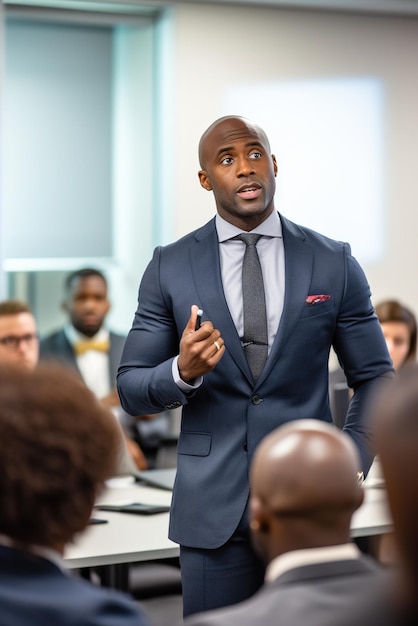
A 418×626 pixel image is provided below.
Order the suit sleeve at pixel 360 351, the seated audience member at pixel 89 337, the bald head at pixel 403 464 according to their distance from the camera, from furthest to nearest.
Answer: the seated audience member at pixel 89 337
the suit sleeve at pixel 360 351
the bald head at pixel 403 464

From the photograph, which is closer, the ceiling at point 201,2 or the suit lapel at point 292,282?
the suit lapel at point 292,282

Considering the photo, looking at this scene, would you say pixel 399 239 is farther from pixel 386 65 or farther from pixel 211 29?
pixel 211 29

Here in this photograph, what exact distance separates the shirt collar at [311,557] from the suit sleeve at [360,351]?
121cm

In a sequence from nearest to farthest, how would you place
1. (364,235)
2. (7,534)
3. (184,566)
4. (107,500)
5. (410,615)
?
(410,615), (7,534), (184,566), (107,500), (364,235)

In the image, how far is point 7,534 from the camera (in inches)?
54.4

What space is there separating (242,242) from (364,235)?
4.67 meters

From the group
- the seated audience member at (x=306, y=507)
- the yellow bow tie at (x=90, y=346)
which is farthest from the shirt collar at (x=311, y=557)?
the yellow bow tie at (x=90, y=346)

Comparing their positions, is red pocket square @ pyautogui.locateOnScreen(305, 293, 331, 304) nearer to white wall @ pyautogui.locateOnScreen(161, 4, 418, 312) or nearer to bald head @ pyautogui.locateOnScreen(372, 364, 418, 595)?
bald head @ pyautogui.locateOnScreen(372, 364, 418, 595)

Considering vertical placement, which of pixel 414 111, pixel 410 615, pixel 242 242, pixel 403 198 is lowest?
pixel 410 615

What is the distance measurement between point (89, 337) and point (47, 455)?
16.7 feet

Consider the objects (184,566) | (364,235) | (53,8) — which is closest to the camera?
(184,566)

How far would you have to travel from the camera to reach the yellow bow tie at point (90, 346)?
6.35 metres

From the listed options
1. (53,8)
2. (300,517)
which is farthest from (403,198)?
(300,517)

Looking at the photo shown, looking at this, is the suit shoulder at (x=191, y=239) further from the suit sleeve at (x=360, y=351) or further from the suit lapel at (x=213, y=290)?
the suit sleeve at (x=360, y=351)
